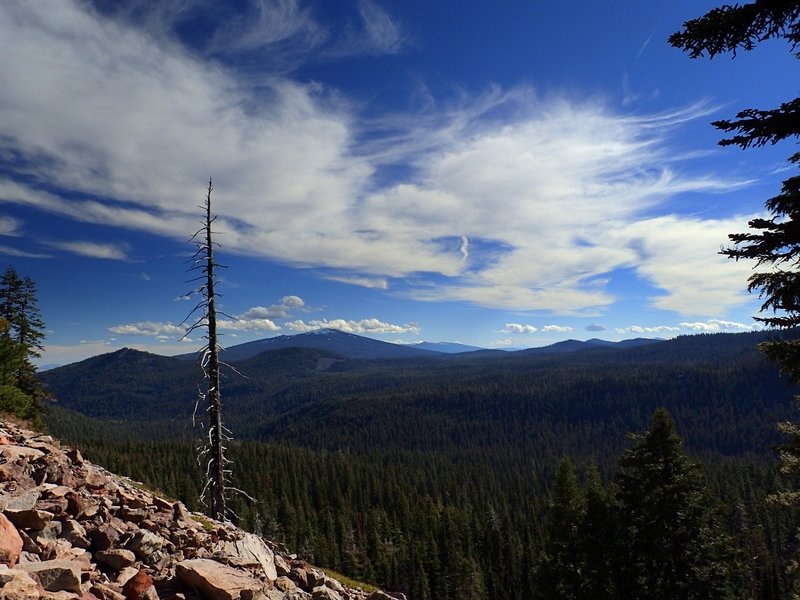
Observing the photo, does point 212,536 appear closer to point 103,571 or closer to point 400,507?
point 103,571

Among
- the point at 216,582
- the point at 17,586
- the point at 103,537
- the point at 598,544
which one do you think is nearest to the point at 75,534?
the point at 103,537

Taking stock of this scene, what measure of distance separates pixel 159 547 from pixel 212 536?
2456mm

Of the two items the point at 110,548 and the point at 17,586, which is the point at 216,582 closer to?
the point at 110,548

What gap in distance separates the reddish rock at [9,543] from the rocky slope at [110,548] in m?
0.02

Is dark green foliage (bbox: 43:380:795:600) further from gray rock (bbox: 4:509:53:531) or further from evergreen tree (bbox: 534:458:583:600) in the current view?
gray rock (bbox: 4:509:53:531)

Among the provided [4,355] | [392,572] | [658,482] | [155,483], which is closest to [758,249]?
[658,482]

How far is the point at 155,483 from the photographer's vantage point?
3819 inches

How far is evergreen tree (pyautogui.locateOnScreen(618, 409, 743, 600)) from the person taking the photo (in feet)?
58.2

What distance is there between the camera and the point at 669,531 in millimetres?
18375

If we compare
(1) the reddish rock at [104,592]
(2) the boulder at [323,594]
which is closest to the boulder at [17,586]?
(1) the reddish rock at [104,592]

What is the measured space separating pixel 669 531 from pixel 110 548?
773 inches

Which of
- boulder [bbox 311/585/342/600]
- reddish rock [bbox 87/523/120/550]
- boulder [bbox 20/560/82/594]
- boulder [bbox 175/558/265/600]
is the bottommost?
boulder [bbox 311/585/342/600]

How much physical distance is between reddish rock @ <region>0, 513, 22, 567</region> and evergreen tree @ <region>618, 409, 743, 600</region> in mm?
20688

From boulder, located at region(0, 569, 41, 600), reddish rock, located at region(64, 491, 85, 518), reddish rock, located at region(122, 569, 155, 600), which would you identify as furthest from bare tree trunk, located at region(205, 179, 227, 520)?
boulder, located at region(0, 569, 41, 600)
